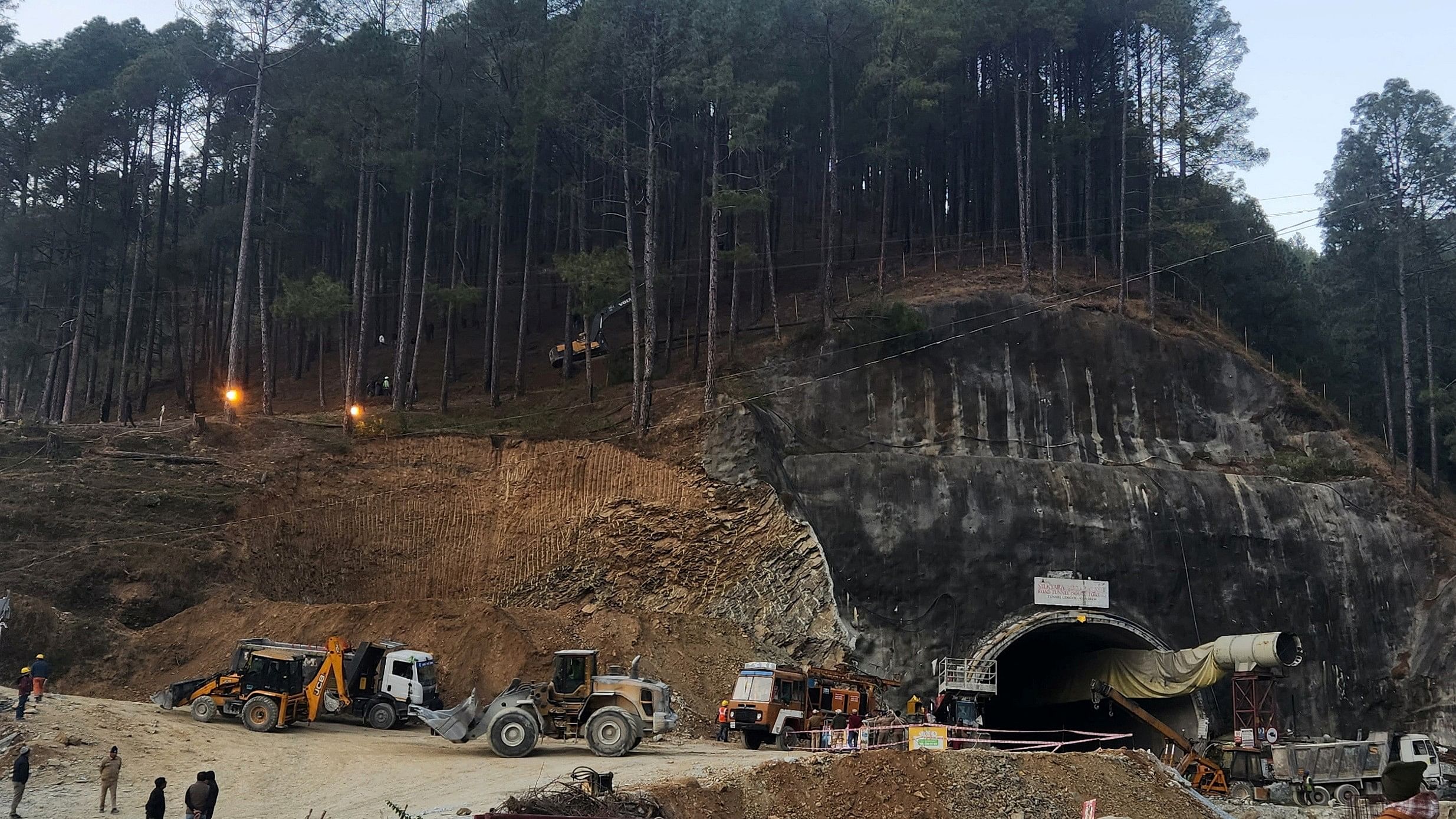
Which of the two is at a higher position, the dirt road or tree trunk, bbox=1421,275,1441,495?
tree trunk, bbox=1421,275,1441,495

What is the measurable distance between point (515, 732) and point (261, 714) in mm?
5592

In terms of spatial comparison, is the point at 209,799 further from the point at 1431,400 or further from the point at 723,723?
the point at 1431,400

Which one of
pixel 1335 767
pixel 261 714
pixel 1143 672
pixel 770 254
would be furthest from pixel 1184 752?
pixel 261 714

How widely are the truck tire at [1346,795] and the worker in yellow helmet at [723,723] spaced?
16048mm

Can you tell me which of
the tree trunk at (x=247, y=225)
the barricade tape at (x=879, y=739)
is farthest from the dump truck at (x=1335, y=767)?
the tree trunk at (x=247, y=225)

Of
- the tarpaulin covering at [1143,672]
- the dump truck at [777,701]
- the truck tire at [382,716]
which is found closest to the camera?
the truck tire at [382,716]

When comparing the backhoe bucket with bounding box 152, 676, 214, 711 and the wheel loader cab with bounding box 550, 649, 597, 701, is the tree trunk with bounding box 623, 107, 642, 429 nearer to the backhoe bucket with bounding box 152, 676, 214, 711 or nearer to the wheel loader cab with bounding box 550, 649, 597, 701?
the wheel loader cab with bounding box 550, 649, 597, 701

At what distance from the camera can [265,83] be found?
41.6 meters

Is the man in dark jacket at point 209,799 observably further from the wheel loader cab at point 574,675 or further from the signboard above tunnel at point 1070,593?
the signboard above tunnel at point 1070,593

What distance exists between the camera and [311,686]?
23766mm

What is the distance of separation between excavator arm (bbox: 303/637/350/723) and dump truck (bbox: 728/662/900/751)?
860cm

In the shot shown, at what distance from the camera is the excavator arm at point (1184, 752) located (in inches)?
1163

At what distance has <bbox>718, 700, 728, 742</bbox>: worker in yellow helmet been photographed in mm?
25750

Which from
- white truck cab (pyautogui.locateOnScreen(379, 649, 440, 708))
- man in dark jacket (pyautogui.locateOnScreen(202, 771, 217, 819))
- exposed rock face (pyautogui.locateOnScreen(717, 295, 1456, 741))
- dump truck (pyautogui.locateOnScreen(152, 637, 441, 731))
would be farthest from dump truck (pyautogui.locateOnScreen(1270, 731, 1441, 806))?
man in dark jacket (pyautogui.locateOnScreen(202, 771, 217, 819))
